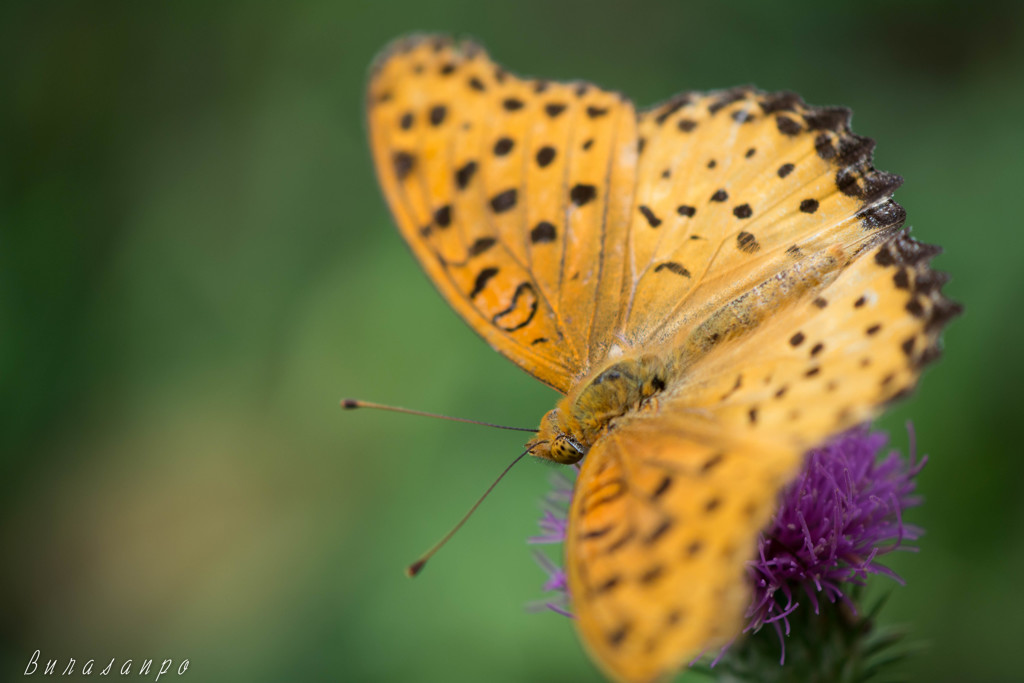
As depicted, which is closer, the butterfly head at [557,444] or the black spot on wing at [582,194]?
the butterfly head at [557,444]

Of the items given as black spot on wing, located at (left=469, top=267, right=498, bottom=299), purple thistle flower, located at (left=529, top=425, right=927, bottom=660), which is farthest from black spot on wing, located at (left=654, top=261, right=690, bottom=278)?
purple thistle flower, located at (left=529, top=425, right=927, bottom=660)

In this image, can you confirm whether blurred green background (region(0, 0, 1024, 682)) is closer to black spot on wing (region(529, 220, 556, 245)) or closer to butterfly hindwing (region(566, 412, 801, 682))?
black spot on wing (region(529, 220, 556, 245))

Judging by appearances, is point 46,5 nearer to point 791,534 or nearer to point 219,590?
point 219,590

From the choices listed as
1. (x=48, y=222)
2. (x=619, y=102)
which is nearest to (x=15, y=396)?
(x=48, y=222)

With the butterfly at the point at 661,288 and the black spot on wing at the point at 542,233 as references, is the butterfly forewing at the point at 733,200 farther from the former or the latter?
Answer: the black spot on wing at the point at 542,233

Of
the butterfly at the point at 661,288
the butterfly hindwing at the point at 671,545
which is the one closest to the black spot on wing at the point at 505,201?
the butterfly at the point at 661,288
